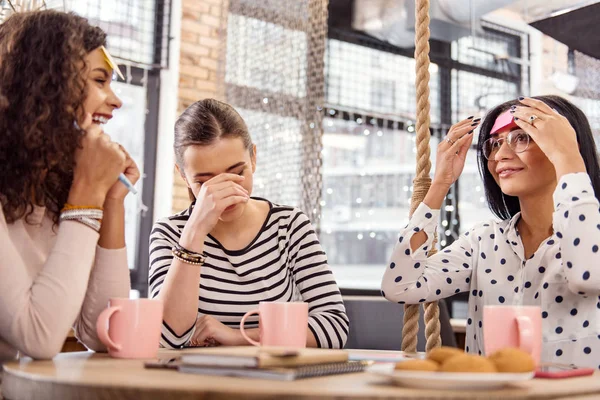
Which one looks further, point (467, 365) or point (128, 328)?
point (128, 328)

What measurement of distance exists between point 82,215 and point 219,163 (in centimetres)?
57

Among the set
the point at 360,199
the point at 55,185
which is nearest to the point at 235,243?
the point at 55,185

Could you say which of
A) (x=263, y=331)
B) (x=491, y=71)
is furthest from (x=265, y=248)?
(x=491, y=71)

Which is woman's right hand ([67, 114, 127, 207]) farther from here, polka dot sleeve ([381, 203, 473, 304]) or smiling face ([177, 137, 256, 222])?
polka dot sleeve ([381, 203, 473, 304])

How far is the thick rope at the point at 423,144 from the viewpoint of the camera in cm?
157

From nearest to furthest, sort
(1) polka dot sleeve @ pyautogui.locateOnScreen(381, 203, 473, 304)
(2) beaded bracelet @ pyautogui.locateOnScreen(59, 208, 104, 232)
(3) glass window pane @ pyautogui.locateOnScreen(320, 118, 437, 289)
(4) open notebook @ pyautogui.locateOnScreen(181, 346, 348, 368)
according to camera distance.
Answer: (4) open notebook @ pyautogui.locateOnScreen(181, 346, 348, 368)
(2) beaded bracelet @ pyautogui.locateOnScreen(59, 208, 104, 232)
(1) polka dot sleeve @ pyautogui.locateOnScreen(381, 203, 473, 304)
(3) glass window pane @ pyautogui.locateOnScreen(320, 118, 437, 289)

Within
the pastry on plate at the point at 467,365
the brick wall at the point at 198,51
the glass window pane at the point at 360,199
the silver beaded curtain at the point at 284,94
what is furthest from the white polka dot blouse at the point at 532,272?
the glass window pane at the point at 360,199

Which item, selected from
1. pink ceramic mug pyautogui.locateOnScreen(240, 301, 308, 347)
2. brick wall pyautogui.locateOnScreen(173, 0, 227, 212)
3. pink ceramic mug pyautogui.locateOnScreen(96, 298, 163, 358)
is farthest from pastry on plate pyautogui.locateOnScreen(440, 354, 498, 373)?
brick wall pyautogui.locateOnScreen(173, 0, 227, 212)

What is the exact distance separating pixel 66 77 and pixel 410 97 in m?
4.44

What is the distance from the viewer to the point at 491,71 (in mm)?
5613

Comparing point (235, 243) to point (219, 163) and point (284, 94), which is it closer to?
point (219, 163)

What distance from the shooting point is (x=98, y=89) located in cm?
121

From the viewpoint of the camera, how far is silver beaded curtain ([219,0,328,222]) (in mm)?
4117

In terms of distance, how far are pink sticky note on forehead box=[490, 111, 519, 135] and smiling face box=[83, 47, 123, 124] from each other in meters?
0.84
